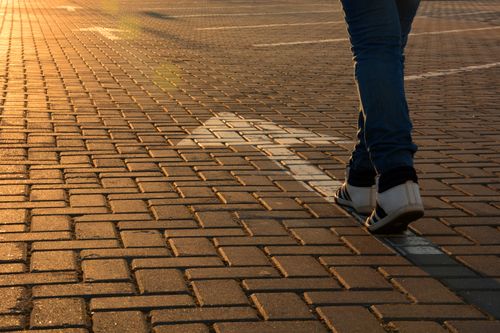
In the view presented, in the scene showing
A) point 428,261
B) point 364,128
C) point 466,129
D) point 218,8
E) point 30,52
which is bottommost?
Answer: point 218,8

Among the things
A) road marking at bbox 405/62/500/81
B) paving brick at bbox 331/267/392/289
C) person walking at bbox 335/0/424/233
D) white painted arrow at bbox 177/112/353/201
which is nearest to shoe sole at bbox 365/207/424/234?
person walking at bbox 335/0/424/233

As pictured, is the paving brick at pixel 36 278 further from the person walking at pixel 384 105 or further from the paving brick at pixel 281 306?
the person walking at pixel 384 105

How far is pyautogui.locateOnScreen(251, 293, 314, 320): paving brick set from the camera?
305 centimetres

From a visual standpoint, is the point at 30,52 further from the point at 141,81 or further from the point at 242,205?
the point at 242,205

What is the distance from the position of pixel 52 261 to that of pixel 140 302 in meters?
0.52

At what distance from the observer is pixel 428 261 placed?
12.1 feet

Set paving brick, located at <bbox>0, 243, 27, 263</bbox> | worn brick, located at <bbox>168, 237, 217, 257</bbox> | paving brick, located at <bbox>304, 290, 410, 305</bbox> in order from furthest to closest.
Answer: worn brick, located at <bbox>168, 237, 217, 257</bbox>, paving brick, located at <bbox>0, 243, 27, 263</bbox>, paving brick, located at <bbox>304, 290, 410, 305</bbox>

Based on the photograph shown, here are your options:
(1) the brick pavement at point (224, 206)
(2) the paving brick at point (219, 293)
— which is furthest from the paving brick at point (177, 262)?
(2) the paving brick at point (219, 293)

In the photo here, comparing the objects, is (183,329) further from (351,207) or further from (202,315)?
(351,207)

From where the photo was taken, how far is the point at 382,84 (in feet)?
12.8

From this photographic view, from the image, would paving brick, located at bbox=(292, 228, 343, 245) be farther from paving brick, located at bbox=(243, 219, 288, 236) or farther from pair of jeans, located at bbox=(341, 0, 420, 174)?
pair of jeans, located at bbox=(341, 0, 420, 174)

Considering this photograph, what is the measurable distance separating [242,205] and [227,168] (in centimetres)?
83

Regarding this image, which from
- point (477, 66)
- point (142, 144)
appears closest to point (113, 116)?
point (142, 144)

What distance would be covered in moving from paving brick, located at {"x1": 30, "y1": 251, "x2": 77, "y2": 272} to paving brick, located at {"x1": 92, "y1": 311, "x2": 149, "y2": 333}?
483 mm
